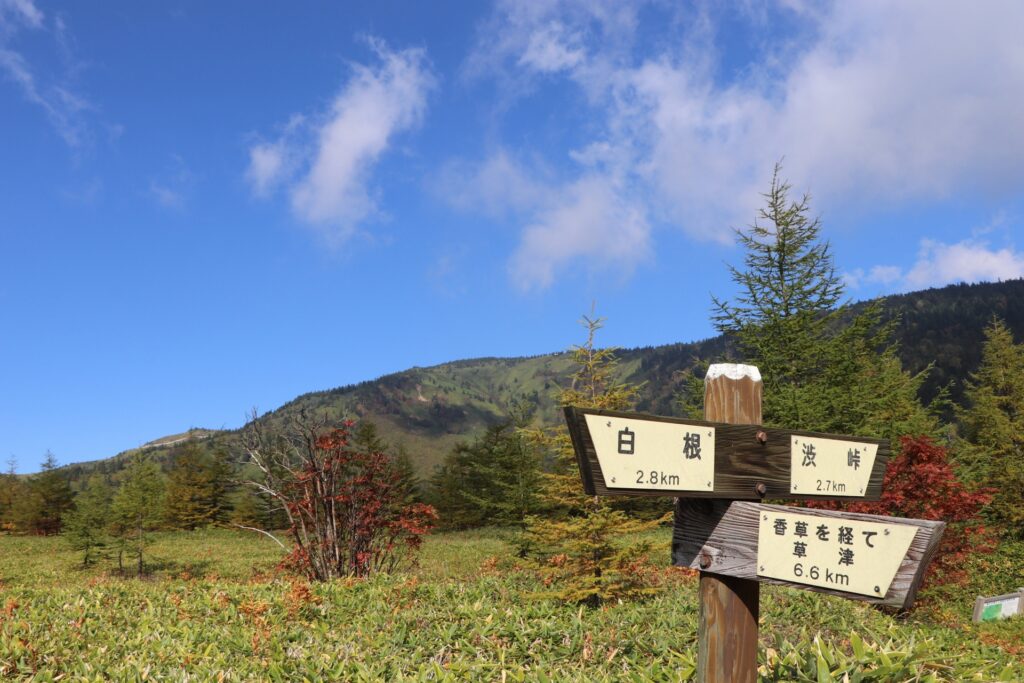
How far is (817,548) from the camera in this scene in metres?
3.43

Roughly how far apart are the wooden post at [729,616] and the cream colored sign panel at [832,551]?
0.32 meters

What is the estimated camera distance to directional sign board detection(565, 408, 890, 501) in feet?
10.8

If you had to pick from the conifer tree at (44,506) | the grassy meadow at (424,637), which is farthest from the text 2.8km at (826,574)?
the conifer tree at (44,506)

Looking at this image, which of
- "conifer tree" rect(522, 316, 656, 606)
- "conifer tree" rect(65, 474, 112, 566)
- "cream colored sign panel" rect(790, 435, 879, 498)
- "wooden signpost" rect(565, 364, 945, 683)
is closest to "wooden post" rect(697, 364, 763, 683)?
"wooden signpost" rect(565, 364, 945, 683)

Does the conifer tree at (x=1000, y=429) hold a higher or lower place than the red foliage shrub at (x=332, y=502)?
higher

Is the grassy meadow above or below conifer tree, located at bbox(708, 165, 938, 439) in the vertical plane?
below

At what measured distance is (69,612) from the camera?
30.7 ft

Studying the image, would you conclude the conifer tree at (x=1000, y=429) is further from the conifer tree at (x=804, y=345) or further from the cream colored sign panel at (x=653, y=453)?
the cream colored sign panel at (x=653, y=453)

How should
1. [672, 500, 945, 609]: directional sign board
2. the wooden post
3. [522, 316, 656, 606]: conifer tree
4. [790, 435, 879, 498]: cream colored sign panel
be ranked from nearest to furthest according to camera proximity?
[672, 500, 945, 609]: directional sign board < the wooden post < [790, 435, 879, 498]: cream colored sign panel < [522, 316, 656, 606]: conifer tree

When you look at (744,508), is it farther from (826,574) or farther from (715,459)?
(826,574)

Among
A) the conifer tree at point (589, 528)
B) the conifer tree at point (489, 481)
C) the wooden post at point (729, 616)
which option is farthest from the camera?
the conifer tree at point (489, 481)

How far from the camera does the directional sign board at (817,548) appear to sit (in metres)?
3.26

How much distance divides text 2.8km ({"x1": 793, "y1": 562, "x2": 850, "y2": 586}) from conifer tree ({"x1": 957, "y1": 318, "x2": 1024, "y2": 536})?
745 inches

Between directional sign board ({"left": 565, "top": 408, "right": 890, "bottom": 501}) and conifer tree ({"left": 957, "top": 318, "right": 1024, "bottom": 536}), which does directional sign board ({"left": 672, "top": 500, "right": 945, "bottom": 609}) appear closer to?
directional sign board ({"left": 565, "top": 408, "right": 890, "bottom": 501})
